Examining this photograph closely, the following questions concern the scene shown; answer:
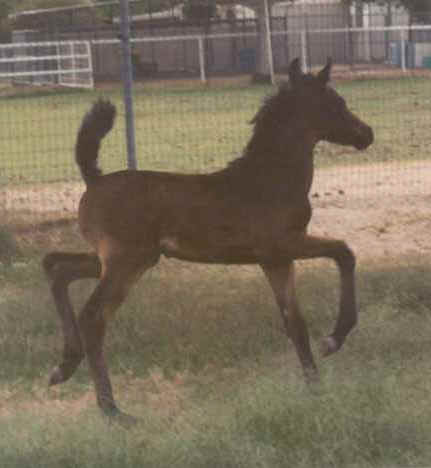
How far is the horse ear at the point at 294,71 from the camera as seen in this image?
22.3ft

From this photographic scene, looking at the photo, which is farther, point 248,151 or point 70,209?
point 70,209

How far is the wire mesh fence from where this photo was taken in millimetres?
15047

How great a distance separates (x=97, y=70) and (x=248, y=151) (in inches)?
1062

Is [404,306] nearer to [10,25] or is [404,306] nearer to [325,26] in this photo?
[325,26]

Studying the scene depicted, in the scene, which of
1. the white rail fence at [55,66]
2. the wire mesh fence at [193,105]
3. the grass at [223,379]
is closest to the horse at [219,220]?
the grass at [223,379]

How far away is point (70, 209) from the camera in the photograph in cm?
1287

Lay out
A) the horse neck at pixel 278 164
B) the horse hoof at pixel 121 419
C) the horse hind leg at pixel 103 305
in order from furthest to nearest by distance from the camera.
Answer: the horse neck at pixel 278 164 → the horse hind leg at pixel 103 305 → the horse hoof at pixel 121 419

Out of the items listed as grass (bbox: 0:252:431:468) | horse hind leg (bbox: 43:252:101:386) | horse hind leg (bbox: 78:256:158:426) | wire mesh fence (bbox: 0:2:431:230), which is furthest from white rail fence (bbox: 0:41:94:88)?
horse hind leg (bbox: 78:256:158:426)

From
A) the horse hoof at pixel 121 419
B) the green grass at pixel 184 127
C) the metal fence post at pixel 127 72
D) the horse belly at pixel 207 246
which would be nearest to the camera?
the horse hoof at pixel 121 419

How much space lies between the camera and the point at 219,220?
6566 millimetres

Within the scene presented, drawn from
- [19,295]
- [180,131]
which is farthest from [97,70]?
[19,295]

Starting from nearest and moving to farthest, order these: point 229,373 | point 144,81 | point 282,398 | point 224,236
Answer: point 282,398, point 224,236, point 229,373, point 144,81

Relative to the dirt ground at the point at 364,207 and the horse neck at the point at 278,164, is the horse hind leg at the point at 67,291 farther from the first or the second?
the dirt ground at the point at 364,207

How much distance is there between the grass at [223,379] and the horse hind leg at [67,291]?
0.69ft
